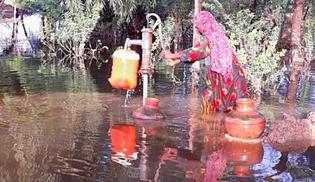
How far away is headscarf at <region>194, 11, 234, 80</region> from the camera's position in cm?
681

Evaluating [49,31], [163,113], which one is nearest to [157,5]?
[49,31]

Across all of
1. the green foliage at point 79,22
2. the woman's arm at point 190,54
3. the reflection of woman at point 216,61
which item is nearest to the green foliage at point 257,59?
the reflection of woman at point 216,61

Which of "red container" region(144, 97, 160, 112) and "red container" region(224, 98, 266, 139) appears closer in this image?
"red container" region(224, 98, 266, 139)

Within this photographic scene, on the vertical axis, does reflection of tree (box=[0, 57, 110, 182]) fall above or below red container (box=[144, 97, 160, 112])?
below

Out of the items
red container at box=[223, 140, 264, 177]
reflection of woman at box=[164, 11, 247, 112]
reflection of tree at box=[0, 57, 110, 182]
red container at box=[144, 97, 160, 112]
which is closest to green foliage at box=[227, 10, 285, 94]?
reflection of woman at box=[164, 11, 247, 112]

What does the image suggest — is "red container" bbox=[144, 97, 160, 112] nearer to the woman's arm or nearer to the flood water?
the flood water

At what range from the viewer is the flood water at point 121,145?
15.9 ft

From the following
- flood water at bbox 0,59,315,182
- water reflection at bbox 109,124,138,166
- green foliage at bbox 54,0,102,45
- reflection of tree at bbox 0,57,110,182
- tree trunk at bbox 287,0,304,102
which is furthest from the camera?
green foliage at bbox 54,0,102,45

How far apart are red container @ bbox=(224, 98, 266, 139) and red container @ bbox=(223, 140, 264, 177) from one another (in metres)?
0.11

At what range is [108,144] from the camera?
5.84 metres

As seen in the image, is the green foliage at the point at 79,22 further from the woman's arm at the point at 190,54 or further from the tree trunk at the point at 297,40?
the woman's arm at the point at 190,54

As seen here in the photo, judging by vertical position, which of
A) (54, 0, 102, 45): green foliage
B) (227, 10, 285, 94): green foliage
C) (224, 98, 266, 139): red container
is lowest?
(224, 98, 266, 139): red container

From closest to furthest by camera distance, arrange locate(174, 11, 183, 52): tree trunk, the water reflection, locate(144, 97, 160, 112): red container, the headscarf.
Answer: the water reflection < the headscarf < locate(144, 97, 160, 112): red container < locate(174, 11, 183, 52): tree trunk

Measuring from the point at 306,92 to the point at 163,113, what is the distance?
3.66 m
